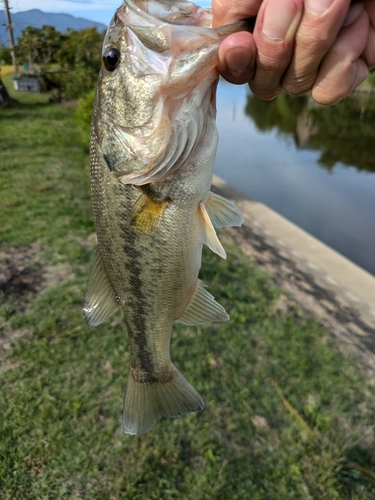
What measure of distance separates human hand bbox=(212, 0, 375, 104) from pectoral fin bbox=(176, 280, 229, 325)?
0.94 m

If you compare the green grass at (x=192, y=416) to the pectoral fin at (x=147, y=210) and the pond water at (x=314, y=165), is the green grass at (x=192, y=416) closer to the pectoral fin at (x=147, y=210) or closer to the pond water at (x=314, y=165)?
the pectoral fin at (x=147, y=210)

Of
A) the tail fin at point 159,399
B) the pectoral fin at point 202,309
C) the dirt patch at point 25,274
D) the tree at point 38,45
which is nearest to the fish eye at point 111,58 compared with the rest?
the pectoral fin at point 202,309

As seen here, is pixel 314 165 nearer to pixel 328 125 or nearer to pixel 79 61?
pixel 328 125

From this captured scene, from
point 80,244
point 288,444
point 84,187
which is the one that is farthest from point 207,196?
point 84,187

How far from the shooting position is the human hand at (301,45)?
125 cm

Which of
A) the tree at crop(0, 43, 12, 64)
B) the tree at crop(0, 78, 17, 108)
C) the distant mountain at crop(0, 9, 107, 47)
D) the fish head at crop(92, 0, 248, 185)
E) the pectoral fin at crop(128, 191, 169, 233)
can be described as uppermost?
the distant mountain at crop(0, 9, 107, 47)

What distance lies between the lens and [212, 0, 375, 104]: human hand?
Answer: 4.09 feet

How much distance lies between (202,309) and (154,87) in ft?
3.33

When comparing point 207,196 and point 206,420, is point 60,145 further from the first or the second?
point 207,196

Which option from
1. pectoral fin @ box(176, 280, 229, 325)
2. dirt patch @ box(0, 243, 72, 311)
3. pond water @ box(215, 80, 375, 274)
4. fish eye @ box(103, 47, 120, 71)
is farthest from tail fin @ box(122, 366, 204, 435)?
pond water @ box(215, 80, 375, 274)

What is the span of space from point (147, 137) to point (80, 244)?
4.12 meters

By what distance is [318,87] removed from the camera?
147cm

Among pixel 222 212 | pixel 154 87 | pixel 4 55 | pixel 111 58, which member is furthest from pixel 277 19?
pixel 4 55

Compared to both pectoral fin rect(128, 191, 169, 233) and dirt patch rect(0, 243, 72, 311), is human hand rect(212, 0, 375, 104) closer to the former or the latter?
pectoral fin rect(128, 191, 169, 233)
